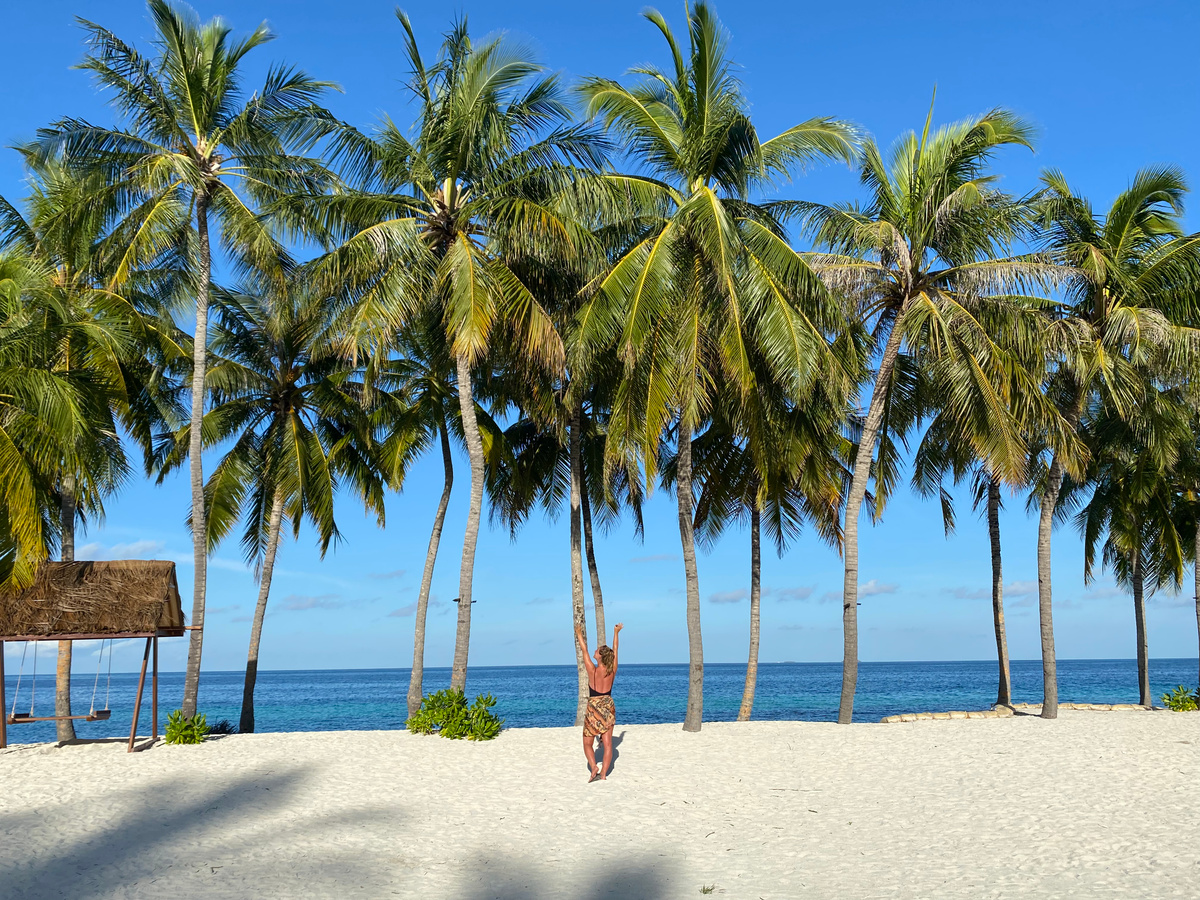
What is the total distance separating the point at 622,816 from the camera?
960 cm

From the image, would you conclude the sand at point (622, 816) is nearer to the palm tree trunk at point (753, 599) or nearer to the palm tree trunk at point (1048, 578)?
the palm tree trunk at point (1048, 578)

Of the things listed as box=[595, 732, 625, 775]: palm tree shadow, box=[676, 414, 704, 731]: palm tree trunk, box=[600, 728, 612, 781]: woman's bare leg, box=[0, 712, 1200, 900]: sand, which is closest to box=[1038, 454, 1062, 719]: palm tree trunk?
box=[0, 712, 1200, 900]: sand

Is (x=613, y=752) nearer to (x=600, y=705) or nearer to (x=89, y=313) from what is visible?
(x=600, y=705)

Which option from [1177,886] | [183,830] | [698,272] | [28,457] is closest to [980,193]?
[698,272]

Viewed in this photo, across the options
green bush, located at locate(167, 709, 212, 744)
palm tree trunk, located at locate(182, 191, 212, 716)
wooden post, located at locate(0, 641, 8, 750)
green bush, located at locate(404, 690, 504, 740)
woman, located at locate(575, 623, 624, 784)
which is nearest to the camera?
woman, located at locate(575, 623, 624, 784)

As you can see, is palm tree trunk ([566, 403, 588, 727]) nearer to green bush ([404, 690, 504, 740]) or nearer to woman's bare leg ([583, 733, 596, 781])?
green bush ([404, 690, 504, 740])

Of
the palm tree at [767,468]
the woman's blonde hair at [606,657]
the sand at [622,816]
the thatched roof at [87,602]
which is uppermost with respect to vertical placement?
the palm tree at [767,468]

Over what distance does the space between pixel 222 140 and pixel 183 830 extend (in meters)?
11.0

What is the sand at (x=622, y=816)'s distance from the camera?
7.20 meters

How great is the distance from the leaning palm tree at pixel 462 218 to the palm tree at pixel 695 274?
1.14 metres

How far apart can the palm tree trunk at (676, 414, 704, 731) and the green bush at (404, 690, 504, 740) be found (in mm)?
2994

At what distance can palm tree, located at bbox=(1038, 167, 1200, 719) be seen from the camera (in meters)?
15.2

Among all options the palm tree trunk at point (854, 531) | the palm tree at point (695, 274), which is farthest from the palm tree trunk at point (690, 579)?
the palm tree trunk at point (854, 531)

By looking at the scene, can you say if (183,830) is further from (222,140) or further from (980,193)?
(980,193)
